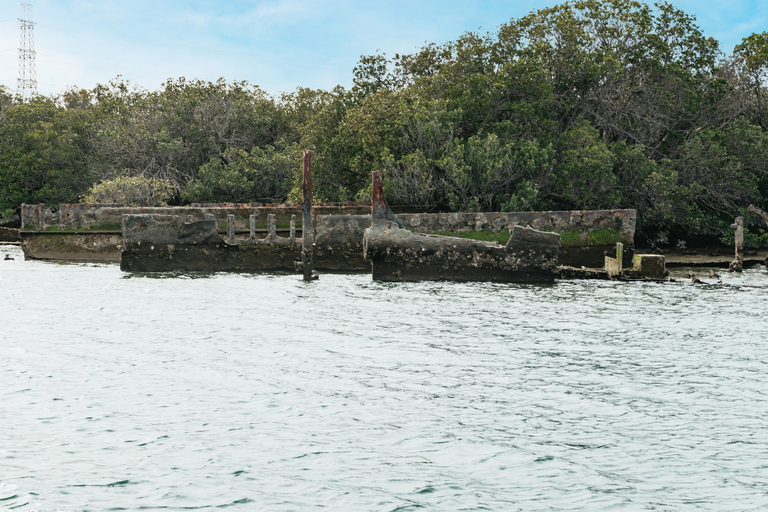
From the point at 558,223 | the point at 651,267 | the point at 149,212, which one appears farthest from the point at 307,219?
the point at 651,267

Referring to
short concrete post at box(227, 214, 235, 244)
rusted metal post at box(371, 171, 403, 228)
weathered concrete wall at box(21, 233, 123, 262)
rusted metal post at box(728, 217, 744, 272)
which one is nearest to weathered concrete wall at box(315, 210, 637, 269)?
rusted metal post at box(371, 171, 403, 228)

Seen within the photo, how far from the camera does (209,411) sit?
8.25m

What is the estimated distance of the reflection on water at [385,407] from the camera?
20.1 ft

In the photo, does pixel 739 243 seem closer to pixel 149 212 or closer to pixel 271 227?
pixel 271 227

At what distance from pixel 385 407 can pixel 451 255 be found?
446 inches

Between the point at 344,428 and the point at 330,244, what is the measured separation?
1487 cm

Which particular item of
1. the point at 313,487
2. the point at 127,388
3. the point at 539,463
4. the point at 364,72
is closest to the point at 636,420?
the point at 539,463

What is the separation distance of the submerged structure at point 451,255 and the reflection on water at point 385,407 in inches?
133

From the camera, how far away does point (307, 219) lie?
20.0m

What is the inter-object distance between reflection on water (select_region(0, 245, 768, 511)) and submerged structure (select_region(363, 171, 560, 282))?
3382 millimetres

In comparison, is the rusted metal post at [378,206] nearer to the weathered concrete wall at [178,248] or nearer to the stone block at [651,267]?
the weathered concrete wall at [178,248]

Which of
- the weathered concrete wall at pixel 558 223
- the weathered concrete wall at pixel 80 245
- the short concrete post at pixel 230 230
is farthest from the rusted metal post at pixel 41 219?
the weathered concrete wall at pixel 558 223

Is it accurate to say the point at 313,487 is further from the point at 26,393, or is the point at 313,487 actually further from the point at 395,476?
the point at 26,393

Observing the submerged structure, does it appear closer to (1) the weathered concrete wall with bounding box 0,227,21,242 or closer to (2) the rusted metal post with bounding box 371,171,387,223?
(2) the rusted metal post with bounding box 371,171,387,223
